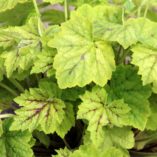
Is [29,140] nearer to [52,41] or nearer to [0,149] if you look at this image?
[0,149]

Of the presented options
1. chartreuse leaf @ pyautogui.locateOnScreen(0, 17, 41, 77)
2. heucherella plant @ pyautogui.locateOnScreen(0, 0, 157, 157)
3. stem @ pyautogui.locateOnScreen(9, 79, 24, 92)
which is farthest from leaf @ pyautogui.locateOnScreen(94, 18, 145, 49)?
stem @ pyautogui.locateOnScreen(9, 79, 24, 92)

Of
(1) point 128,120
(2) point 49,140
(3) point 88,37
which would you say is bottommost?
(2) point 49,140

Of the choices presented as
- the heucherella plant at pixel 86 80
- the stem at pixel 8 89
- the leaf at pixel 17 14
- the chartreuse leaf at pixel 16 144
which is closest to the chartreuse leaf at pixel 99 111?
the heucherella plant at pixel 86 80

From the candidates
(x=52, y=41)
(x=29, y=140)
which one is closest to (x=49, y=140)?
(x=29, y=140)

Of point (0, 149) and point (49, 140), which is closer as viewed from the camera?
point (0, 149)

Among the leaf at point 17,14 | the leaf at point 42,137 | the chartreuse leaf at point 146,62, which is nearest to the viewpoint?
the chartreuse leaf at point 146,62

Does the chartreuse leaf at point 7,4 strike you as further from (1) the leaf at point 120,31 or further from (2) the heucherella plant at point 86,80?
(1) the leaf at point 120,31

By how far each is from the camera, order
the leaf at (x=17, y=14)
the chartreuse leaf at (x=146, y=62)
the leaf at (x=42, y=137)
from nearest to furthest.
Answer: the chartreuse leaf at (x=146, y=62)
the leaf at (x=42, y=137)
the leaf at (x=17, y=14)
